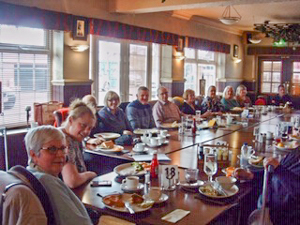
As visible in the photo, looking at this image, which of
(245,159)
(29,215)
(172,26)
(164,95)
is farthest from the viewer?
(172,26)

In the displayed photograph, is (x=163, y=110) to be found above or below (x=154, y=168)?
above

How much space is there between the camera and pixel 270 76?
40.2ft

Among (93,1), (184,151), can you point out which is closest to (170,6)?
(93,1)

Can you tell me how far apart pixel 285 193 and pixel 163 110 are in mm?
3485

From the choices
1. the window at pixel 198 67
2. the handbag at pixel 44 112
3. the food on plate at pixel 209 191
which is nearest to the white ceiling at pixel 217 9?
the window at pixel 198 67

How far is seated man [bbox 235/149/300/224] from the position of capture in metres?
2.18

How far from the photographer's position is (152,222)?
6.03ft

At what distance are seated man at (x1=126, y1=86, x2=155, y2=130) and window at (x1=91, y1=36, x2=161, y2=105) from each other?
1667 millimetres

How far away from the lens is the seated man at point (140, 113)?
5035 millimetres

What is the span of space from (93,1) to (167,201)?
4674 mm

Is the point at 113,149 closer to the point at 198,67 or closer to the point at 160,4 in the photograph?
the point at 160,4

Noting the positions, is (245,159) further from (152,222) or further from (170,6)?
(170,6)

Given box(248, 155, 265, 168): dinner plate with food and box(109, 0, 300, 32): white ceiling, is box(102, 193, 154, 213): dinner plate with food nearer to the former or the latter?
box(248, 155, 265, 168): dinner plate with food

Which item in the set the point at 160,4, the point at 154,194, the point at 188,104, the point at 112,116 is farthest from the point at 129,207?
the point at 188,104
